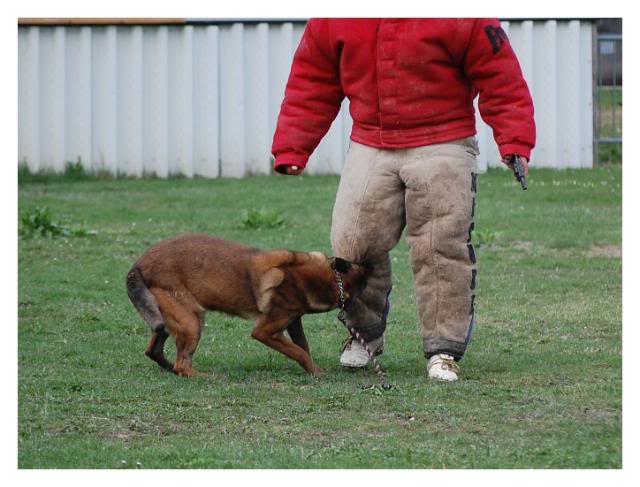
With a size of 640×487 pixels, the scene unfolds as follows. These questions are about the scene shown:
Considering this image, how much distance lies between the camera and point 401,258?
33.0 ft

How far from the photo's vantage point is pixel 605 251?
10.2 m

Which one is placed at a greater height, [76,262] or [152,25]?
[152,25]

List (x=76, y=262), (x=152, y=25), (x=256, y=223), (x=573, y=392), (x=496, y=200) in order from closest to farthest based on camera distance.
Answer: (x=573, y=392) < (x=76, y=262) < (x=256, y=223) < (x=496, y=200) < (x=152, y=25)

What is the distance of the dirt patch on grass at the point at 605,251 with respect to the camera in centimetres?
1006

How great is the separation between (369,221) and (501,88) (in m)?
0.92

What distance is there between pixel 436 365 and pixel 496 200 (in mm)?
7126

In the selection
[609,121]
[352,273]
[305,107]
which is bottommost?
[352,273]

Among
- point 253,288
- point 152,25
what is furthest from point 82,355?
point 152,25

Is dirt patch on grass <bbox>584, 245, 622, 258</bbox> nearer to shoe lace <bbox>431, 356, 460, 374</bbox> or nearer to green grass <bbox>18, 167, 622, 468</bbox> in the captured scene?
green grass <bbox>18, 167, 622, 468</bbox>

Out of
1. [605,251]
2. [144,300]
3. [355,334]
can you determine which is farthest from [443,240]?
[605,251]

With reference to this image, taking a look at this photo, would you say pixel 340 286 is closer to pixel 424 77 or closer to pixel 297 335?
pixel 297 335

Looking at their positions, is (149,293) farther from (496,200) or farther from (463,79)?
(496,200)

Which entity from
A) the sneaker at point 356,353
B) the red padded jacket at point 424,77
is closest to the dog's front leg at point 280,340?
the sneaker at point 356,353

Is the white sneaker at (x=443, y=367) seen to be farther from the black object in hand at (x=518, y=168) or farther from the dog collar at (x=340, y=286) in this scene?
the black object in hand at (x=518, y=168)
